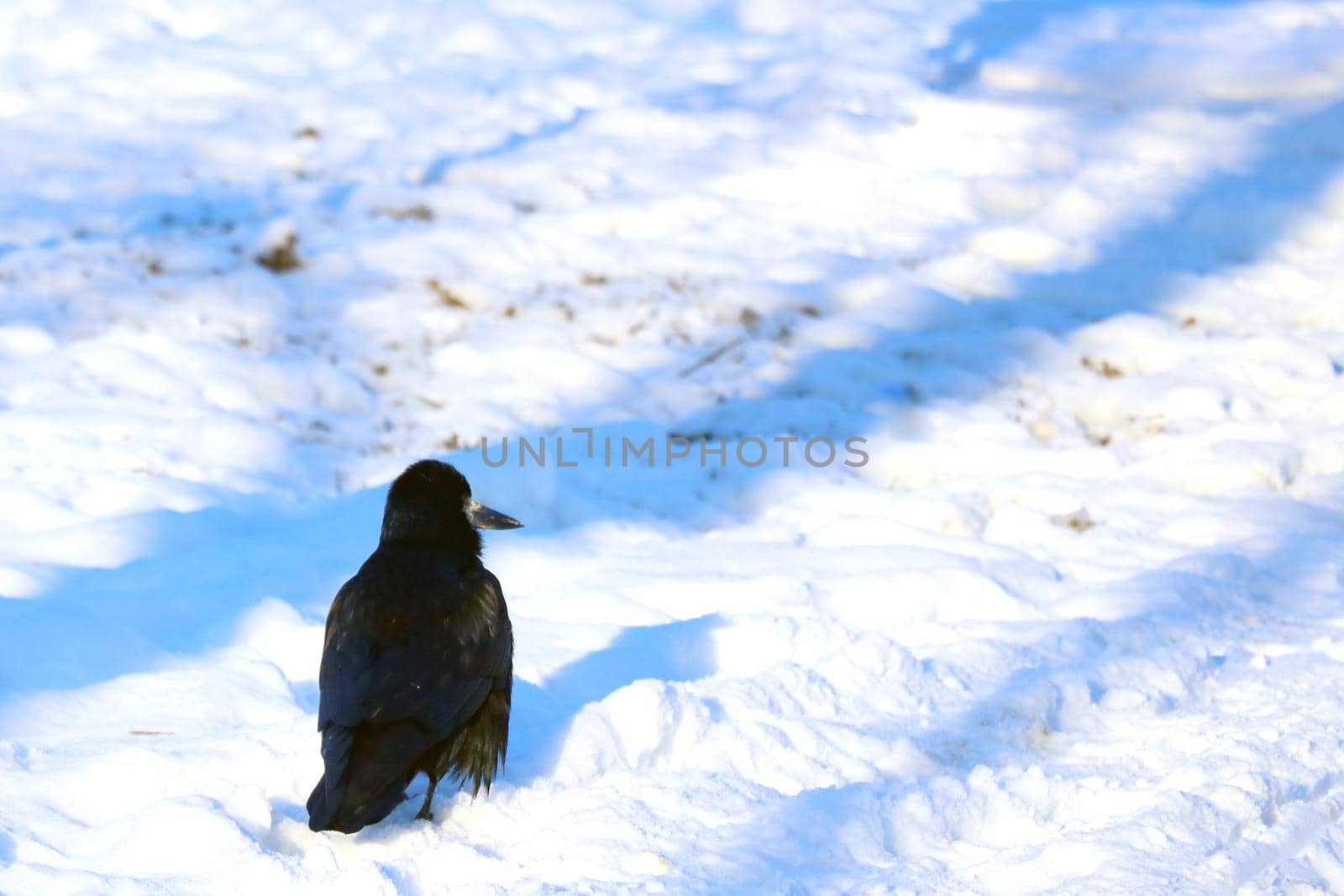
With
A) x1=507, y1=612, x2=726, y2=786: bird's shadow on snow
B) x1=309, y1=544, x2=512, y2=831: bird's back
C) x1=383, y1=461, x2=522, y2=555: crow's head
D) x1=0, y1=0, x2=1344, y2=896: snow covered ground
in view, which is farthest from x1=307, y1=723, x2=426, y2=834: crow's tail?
x1=383, y1=461, x2=522, y2=555: crow's head

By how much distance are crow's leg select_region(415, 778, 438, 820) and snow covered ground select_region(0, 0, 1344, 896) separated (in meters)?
0.04

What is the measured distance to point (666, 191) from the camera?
712 centimetres

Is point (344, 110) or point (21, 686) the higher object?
point (344, 110)

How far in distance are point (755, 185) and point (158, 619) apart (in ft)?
14.5

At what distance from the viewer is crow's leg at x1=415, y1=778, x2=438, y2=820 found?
8.95 feet

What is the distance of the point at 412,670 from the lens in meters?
2.65

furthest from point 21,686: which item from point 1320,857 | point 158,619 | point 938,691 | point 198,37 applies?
point 198,37

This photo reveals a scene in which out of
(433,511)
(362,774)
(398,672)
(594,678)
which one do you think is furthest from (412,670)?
(594,678)

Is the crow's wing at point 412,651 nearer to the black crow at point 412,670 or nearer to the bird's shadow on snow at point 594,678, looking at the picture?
the black crow at point 412,670

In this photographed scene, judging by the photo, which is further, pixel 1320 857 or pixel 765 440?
pixel 765 440

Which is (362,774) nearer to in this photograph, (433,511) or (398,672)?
(398,672)

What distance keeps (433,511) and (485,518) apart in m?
0.14

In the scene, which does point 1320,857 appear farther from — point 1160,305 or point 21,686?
point 1160,305

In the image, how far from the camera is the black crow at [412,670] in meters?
2.50
